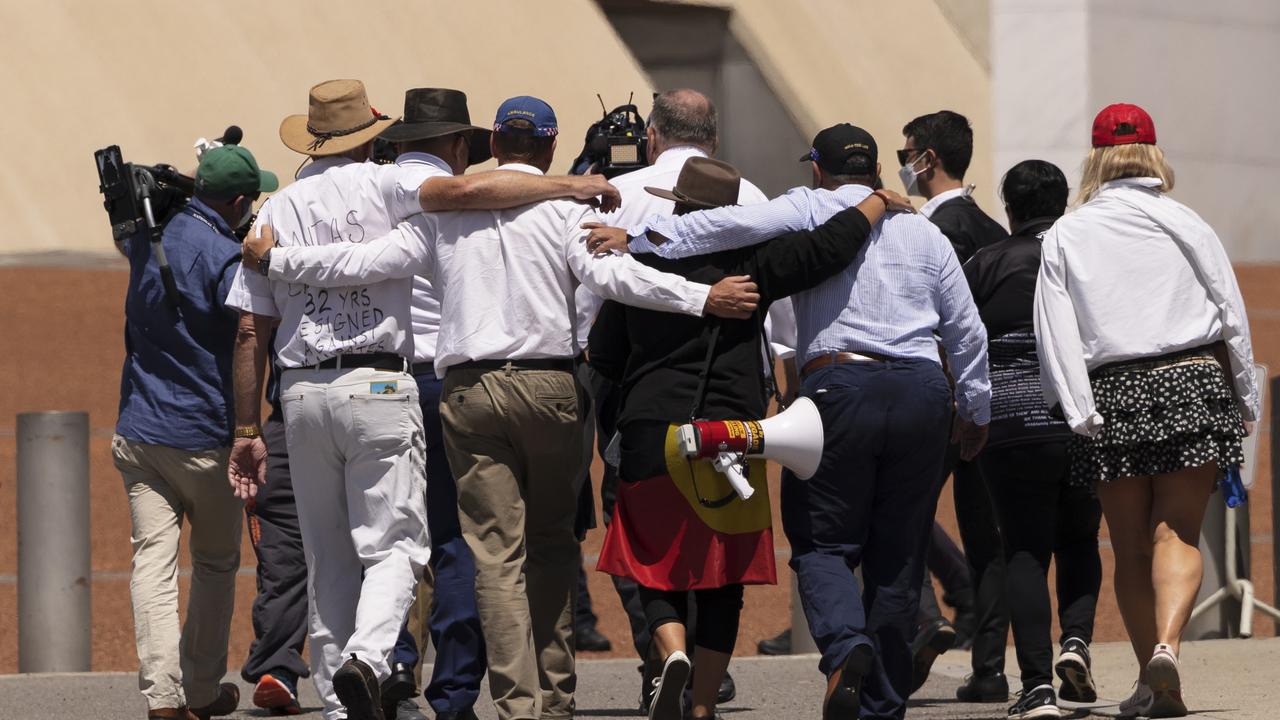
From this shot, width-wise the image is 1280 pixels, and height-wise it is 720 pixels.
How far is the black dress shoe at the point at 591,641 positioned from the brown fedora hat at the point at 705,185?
3.71 meters

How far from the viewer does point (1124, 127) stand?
23.0 feet

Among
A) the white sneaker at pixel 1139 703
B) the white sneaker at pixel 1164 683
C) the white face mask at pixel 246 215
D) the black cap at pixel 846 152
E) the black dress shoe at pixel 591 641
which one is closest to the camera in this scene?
the black cap at pixel 846 152

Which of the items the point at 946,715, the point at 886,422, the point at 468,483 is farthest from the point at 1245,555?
the point at 468,483

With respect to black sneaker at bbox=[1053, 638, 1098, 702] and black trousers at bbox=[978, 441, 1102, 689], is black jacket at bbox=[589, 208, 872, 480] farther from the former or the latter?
Result: black sneaker at bbox=[1053, 638, 1098, 702]

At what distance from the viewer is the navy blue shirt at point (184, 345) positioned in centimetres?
690

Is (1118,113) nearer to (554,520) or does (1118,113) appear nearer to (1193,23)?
(554,520)

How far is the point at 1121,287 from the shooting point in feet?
22.4

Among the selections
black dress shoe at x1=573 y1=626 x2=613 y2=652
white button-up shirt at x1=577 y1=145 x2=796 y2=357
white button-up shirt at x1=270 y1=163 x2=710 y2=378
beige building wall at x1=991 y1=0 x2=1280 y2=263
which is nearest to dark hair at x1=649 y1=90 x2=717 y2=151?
white button-up shirt at x1=577 y1=145 x2=796 y2=357

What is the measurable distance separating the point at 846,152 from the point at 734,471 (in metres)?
1.15

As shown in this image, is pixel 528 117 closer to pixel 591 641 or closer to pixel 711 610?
pixel 711 610

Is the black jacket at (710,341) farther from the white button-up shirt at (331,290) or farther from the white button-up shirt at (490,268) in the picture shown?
the white button-up shirt at (331,290)

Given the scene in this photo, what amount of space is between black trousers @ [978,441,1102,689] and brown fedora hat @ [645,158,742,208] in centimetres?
150

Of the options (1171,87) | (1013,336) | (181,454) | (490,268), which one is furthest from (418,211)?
(1171,87)

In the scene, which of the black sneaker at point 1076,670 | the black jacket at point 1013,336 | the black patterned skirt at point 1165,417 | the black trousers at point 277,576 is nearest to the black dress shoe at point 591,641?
the black trousers at point 277,576
